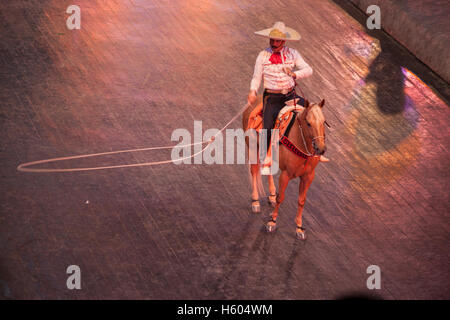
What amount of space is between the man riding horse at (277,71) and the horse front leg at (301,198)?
0.83m

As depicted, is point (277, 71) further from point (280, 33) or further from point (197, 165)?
point (197, 165)

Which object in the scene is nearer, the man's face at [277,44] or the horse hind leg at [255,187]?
the man's face at [277,44]

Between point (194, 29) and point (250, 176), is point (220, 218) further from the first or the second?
point (194, 29)

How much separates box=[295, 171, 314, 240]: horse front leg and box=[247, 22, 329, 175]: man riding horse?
2.74 feet

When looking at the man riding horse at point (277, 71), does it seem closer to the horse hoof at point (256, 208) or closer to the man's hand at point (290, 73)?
the man's hand at point (290, 73)

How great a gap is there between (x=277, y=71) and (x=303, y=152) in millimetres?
1128

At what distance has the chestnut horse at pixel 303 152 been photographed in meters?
7.25

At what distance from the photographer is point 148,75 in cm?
1220

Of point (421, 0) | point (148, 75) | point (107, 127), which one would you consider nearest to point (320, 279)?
point (107, 127)

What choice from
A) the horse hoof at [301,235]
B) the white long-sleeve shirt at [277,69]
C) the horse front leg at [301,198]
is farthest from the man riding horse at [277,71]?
the horse hoof at [301,235]

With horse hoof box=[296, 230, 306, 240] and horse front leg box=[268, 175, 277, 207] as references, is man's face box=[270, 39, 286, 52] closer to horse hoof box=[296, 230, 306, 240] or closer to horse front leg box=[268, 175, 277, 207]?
horse front leg box=[268, 175, 277, 207]

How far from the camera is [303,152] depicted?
7730 mm

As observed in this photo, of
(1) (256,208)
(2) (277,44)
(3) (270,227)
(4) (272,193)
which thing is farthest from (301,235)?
(2) (277,44)
